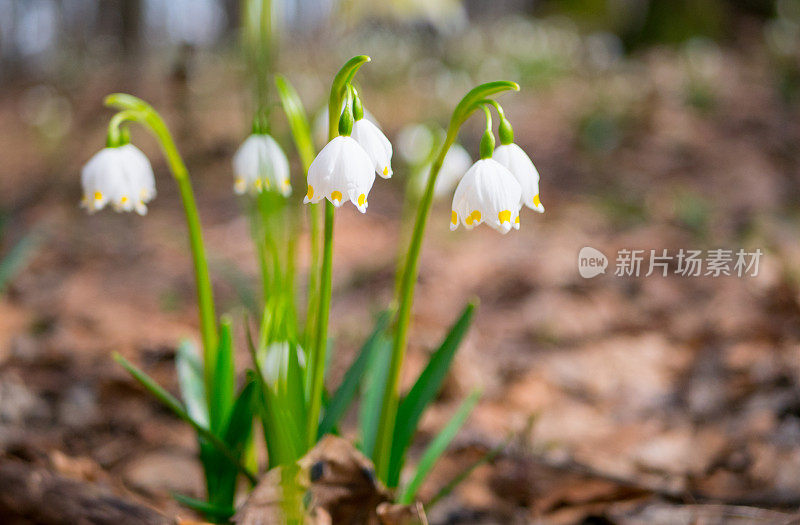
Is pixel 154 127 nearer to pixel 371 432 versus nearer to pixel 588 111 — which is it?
pixel 371 432

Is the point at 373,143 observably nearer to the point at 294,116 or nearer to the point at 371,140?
the point at 371,140

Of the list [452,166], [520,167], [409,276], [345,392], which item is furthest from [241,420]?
[452,166]

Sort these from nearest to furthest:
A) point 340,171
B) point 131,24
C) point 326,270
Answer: point 340,171 → point 326,270 → point 131,24

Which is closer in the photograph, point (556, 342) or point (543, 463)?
point (543, 463)

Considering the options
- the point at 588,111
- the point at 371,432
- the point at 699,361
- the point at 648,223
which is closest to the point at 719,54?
the point at 588,111

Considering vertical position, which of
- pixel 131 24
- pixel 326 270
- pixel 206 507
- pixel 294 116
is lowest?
pixel 206 507

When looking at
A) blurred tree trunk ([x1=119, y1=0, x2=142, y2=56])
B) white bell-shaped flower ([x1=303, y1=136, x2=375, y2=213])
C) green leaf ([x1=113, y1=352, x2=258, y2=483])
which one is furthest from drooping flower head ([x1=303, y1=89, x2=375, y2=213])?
blurred tree trunk ([x1=119, y1=0, x2=142, y2=56])
